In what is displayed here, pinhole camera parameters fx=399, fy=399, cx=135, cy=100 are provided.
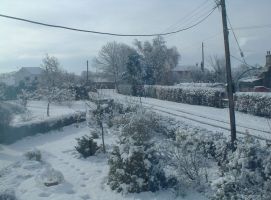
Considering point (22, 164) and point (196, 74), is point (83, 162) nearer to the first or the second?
point (22, 164)

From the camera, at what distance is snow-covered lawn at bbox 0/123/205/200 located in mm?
12914

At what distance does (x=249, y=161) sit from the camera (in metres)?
10.6

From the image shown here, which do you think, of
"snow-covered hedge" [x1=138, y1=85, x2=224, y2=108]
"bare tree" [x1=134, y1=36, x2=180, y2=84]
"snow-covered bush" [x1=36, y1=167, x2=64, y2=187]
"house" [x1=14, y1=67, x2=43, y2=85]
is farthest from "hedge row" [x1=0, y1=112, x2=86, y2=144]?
"house" [x1=14, y1=67, x2=43, y2=85]

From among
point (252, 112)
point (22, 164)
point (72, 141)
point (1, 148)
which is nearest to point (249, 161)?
point (22, 164)

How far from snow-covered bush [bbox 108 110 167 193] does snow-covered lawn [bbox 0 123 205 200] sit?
0.93 feet

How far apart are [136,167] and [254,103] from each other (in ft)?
58.8

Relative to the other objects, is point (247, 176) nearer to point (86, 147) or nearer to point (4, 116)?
point (86, 147)

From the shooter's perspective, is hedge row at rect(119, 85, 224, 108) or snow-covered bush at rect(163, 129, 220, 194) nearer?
snow-covered bush at rect(163, 129, 220, 194)

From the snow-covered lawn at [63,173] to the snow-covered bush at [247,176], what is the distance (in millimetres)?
2030

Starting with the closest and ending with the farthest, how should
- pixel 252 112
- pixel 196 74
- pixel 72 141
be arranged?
pixel 72 141
pixel 252 112
pixel 196 74

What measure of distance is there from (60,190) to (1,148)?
1094 cm

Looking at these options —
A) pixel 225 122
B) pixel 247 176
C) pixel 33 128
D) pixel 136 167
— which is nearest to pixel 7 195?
pixel 136 167

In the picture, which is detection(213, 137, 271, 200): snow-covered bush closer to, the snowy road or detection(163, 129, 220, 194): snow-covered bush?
detection(163, 129, 220, 194): snow-covered bush

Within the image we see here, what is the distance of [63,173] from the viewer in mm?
15992
